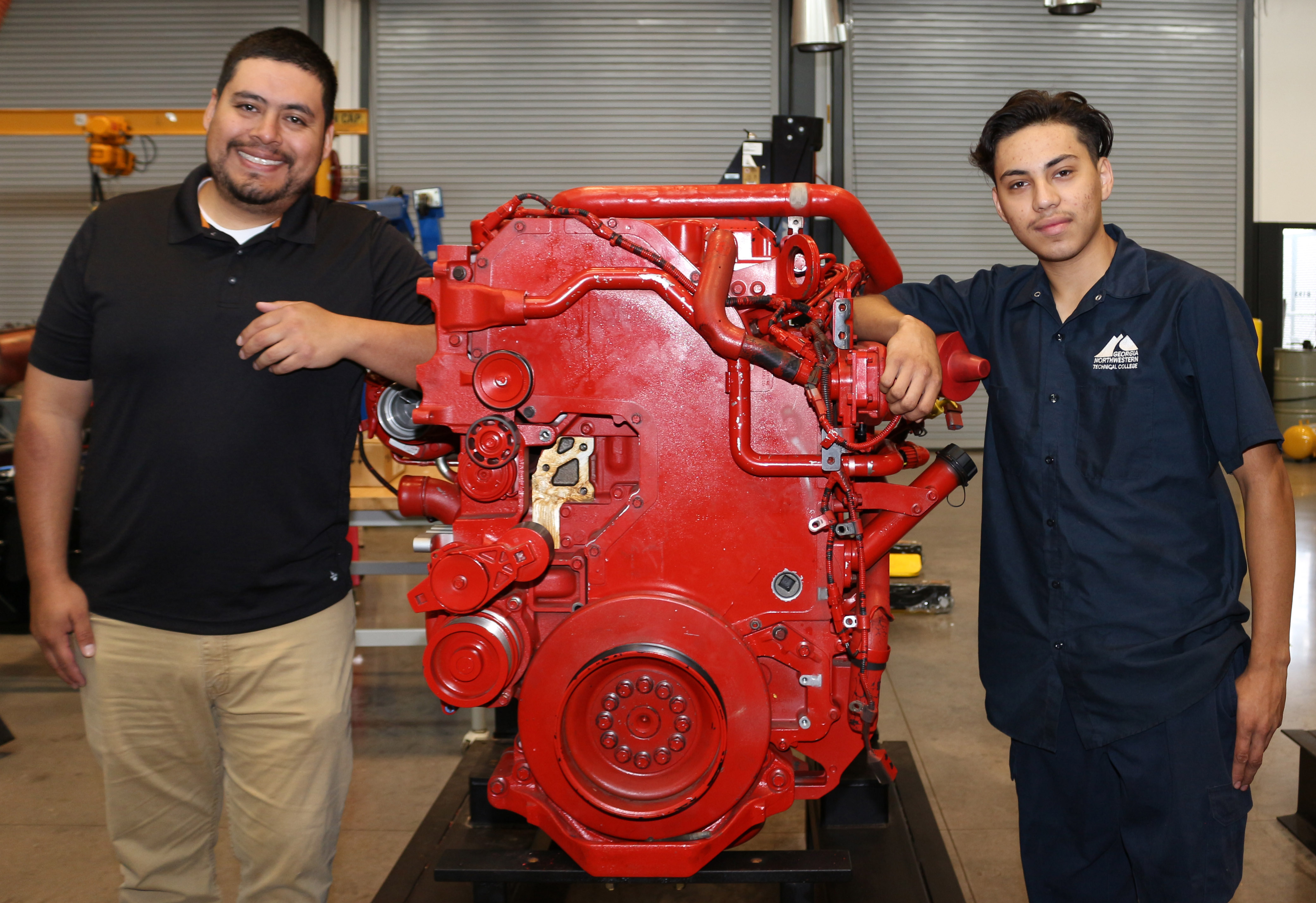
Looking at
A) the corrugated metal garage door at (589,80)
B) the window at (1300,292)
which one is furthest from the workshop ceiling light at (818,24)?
the window at (1300,292)

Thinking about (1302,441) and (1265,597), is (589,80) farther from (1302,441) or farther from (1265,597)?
(1265,597)

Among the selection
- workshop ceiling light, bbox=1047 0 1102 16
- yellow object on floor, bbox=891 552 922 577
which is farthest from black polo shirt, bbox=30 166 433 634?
workshop ceiling light, bbox=1047 0 1102 16

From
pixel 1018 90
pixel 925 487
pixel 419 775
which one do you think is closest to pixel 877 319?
pixel 925 487

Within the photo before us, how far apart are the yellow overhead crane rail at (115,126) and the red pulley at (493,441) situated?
5.59 m

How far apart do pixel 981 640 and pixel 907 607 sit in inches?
126

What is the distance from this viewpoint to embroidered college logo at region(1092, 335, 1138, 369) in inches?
60.7

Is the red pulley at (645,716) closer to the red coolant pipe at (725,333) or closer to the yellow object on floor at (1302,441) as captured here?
the red coolant pipe at (725,333)

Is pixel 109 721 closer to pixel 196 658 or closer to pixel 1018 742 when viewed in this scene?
pixel 196 658

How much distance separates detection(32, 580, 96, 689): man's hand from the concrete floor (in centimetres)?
113

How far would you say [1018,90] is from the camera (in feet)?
31.1

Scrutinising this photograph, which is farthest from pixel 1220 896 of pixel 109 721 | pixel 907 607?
pixel 907 607

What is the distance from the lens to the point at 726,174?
180 inches

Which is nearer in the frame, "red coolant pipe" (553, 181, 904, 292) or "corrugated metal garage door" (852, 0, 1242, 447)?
"red coolant pipe" (553, 181, 904, 292)

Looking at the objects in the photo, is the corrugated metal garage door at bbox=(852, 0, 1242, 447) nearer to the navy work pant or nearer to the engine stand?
the engine stand
